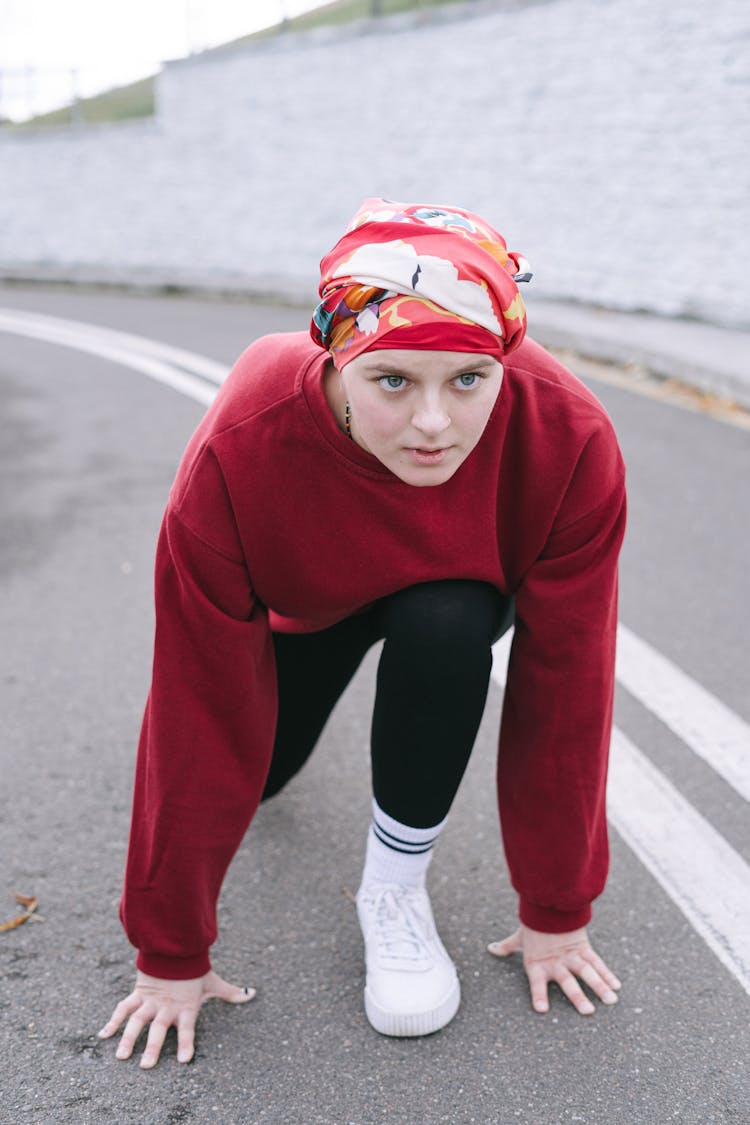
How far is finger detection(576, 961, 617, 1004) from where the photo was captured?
2.00 m

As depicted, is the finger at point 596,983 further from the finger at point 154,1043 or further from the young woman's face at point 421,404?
the young woman's face at point 421,404

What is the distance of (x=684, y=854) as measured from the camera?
7.73ft

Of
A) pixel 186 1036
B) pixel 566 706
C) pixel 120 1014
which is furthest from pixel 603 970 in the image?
pixel 120 1014

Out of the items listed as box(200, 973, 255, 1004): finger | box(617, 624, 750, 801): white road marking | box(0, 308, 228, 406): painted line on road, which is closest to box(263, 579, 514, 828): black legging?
box(200, 973, 255, 1004): finger

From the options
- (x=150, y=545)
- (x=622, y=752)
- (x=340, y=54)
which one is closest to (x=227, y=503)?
(x=622, y=752)

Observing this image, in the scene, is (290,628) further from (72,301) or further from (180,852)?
(72,301)

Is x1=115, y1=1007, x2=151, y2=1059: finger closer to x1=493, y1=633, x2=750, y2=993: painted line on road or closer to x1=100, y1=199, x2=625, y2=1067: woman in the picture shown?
x1=100, y1=199, x2=625, y2=1067: woman

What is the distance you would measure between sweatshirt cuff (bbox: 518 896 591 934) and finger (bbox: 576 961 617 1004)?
0.07m

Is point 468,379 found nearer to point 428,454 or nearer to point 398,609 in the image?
point 428,454

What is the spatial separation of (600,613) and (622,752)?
92cm

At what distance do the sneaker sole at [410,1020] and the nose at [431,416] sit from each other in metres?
0.94

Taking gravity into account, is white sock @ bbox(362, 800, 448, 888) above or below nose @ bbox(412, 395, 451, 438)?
below

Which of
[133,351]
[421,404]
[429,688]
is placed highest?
[421,404]

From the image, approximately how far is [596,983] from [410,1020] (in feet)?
1.06
